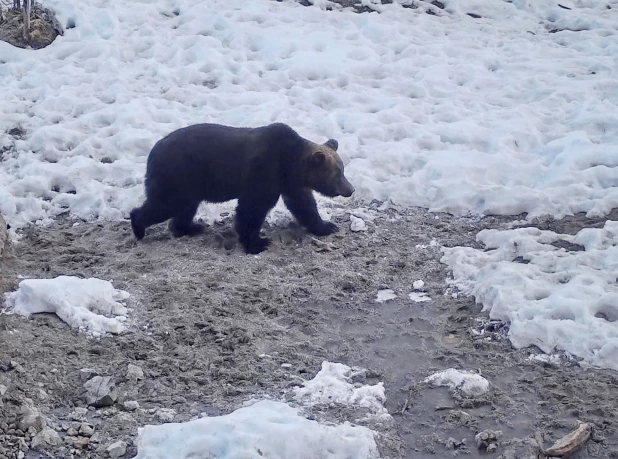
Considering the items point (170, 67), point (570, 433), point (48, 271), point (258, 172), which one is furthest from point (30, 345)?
point (170, 67)

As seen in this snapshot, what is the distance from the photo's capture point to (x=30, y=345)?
5.14 m

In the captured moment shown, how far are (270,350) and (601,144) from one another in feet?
16.5

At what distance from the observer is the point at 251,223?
720cm

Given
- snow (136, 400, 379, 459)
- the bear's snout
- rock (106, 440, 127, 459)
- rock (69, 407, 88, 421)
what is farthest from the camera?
the bear's snout

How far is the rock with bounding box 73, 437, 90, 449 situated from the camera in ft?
13.8

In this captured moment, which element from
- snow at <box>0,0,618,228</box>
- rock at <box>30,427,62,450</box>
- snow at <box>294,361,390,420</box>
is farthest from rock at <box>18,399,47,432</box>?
snow at <box>0,0,618,228</box>

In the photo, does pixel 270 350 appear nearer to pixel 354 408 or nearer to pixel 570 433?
pixel 354 408

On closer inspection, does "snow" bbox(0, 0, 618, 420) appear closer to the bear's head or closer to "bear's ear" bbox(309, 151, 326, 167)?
the bear's head

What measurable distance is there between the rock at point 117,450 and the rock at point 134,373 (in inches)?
29.3

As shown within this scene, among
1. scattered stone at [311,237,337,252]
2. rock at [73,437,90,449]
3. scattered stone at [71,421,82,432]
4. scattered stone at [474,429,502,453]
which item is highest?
scattered stone at [474,429,502,453]

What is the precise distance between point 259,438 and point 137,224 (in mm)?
3735

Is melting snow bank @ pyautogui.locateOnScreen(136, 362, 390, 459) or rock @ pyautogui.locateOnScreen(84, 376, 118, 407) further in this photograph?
rock @ pyautogui.locateOnScreen(84, 376, 118, 407)

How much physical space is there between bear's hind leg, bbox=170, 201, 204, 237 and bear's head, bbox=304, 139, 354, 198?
1.13 m

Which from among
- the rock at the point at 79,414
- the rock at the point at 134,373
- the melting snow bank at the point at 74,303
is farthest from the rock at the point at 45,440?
the melting snow bank at the point at 74,303
